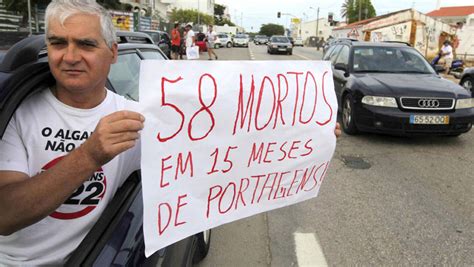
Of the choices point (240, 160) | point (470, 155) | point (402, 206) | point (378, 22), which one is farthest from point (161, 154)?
point (378, 22)

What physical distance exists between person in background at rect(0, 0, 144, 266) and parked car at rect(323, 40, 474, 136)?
5027mm

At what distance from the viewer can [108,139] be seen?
136cm

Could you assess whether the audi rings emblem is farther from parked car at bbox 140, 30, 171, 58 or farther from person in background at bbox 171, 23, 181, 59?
person in background at bbox 171, 23, 181, 59

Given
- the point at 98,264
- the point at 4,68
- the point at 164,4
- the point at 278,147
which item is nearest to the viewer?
the point at 98,264

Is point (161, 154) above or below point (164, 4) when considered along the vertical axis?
below

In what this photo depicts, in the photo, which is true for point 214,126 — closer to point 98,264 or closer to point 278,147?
point 278,147

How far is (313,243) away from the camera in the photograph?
10.8ft

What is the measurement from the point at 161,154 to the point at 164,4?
7835 cm

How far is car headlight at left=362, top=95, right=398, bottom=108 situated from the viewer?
5977mm

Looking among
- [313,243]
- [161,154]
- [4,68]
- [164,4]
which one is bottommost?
[313,243]

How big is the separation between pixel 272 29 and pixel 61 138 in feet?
463

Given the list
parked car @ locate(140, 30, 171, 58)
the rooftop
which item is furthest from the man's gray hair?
the rooftop

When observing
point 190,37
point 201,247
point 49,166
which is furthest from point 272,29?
point 49,166

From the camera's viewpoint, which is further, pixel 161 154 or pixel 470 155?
pixel 470 155
